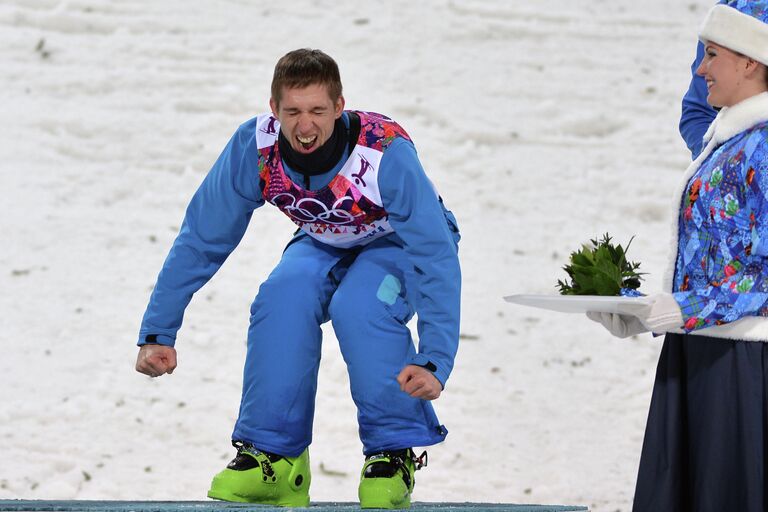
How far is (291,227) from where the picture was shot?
615 cm

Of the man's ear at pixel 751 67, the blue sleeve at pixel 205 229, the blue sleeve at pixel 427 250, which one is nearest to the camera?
the man's ear at pixel 751 67

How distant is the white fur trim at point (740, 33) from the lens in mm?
2133

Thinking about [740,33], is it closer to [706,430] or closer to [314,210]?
[706,430]

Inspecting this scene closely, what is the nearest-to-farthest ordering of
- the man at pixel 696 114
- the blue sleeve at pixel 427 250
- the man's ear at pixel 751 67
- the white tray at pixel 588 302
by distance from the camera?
the white tray at pixel 588 302
the man's ear at pixel 751 67
the blue sleeve at pixel 427 250
the man at pixel 696 114

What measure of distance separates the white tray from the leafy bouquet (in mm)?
142

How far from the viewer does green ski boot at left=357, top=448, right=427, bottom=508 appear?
2.25 m

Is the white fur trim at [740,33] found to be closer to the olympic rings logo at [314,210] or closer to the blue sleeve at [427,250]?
the blue sleeve at [427,250]

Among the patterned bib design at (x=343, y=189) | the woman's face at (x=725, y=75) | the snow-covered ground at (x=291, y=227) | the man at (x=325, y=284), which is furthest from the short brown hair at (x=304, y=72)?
the snow-covered ground at (x=291, y=227)

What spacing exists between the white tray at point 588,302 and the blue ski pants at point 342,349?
0.33 metres

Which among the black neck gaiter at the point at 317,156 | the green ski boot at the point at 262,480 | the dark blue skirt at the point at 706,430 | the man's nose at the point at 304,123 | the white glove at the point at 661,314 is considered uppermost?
the man's nose at the point at 304,123

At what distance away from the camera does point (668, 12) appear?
7871mm

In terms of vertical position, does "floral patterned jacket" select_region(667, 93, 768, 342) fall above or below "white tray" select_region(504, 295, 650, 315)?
above

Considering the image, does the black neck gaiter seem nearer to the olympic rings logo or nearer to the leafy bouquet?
the olympic rings logo

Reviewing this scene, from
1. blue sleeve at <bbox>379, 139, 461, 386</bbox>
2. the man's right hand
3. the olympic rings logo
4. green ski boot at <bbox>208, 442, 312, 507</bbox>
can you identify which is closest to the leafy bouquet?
blue sleeve at <bbox>379, 139, 461, 386</bbox>
